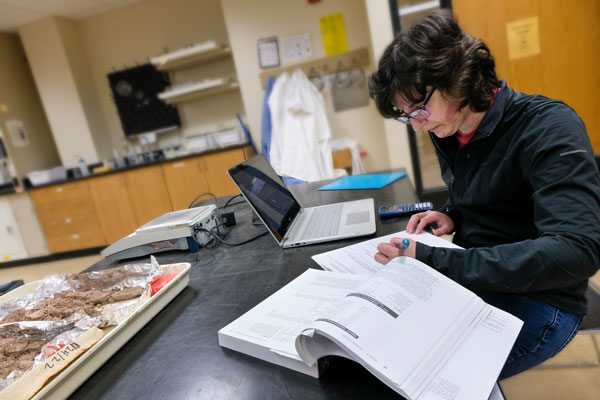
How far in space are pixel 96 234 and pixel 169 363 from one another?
3.82 meters

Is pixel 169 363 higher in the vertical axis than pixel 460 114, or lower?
lower

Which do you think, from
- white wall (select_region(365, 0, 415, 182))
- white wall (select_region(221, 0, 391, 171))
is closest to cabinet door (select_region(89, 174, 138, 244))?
white wall (select_region(221, 0, 391, 171))

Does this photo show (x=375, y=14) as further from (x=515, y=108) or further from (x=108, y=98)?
(x=108, y=98)

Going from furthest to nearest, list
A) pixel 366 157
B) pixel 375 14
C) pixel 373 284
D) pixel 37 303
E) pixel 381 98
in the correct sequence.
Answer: pixel 366 157 → pixel 375 14 → pixel 381 98 → pixel 37 303 → pixel 373 284

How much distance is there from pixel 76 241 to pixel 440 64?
428cm

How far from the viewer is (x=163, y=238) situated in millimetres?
1119

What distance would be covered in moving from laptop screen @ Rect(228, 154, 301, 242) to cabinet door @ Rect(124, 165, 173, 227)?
2673 mm

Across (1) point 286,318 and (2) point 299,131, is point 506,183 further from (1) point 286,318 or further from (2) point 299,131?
Answer: (2) point 299,131

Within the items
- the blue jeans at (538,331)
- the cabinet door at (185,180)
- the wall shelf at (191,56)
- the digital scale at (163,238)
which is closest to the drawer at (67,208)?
the cabinet door at (185,180)

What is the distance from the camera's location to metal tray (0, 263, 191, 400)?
0.54 meters

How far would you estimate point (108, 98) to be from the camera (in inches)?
169

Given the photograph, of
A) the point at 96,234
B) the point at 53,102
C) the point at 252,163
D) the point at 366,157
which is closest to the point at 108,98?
the point at 53,102

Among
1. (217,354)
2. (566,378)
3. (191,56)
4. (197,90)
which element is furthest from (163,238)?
(191,56)

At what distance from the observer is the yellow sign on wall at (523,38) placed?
2.61 meters
